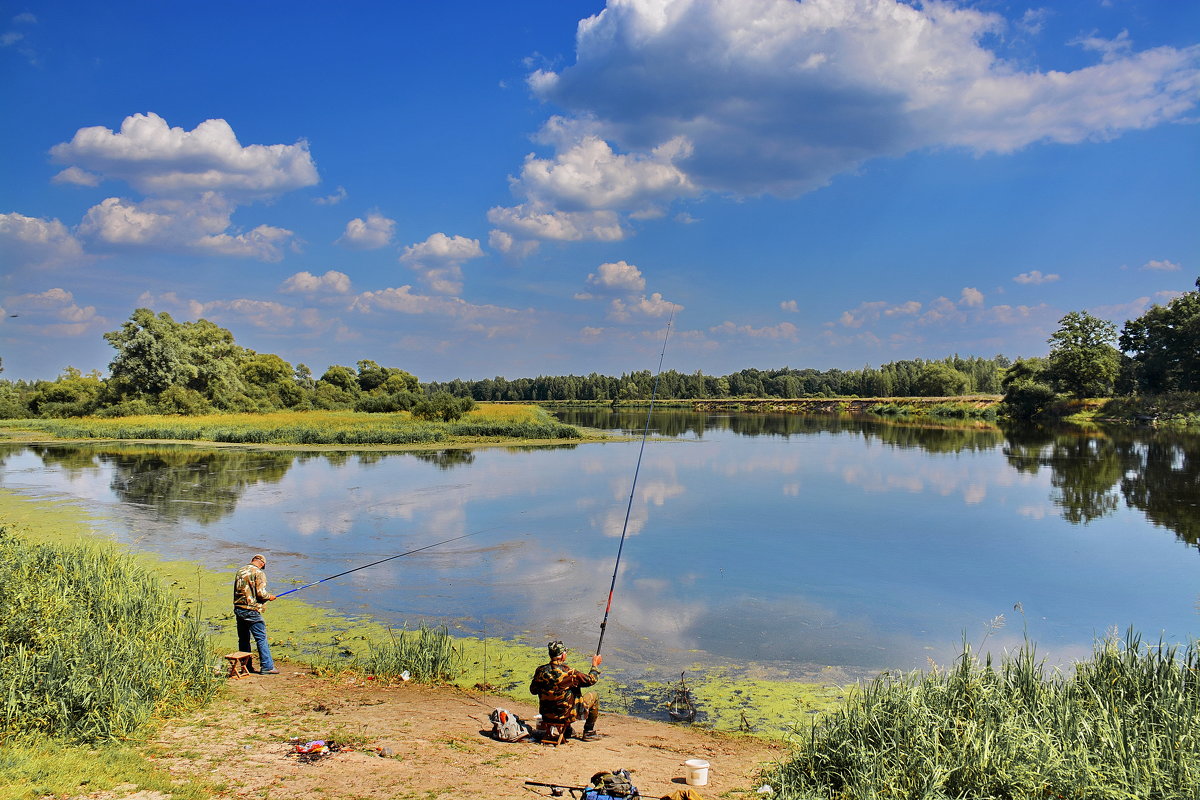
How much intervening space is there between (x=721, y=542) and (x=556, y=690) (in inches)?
414

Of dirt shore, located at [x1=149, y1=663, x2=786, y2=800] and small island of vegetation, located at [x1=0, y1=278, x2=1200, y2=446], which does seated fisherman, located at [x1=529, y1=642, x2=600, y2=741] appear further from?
small island of vegetation, located at [x1=0, y1=278, x2=1200, y2=446]

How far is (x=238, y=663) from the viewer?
8359mm

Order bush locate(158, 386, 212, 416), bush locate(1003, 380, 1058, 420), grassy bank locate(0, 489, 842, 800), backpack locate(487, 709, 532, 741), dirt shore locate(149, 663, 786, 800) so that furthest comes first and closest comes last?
bush locate(1003, 380, 1058, 420) → bush locate(158, 386, 212, 416) → backpack locate(487, 709, 532, 741) → dirt shore locate(149, 663, 786, 800) → grassy bank locate(0, 489, 842, 800)

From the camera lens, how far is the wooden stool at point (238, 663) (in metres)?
8.27

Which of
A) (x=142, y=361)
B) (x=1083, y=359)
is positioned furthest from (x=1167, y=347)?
(x=142, y=361)

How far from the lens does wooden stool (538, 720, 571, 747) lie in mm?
6832

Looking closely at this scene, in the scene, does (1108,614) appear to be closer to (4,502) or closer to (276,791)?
(276,791)

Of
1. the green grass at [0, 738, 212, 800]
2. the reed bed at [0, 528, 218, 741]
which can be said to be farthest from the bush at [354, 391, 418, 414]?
the green grass at [0, 738, 212, 800]

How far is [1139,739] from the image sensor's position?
18.1ft

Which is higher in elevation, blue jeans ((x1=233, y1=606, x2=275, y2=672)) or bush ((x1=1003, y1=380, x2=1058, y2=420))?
bush ((x1=1003, y1=380, x2=1058, y2=420))

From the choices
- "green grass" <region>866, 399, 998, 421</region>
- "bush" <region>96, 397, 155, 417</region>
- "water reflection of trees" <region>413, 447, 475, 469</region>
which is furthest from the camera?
"green grass" <region>866, 399, 998, 421</region>

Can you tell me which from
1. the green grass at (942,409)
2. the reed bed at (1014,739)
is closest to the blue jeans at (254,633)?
the reed bed at (1014,739)

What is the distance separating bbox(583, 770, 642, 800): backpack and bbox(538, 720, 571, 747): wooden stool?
58.2 inches

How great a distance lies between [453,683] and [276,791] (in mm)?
3368
